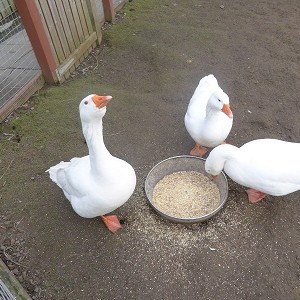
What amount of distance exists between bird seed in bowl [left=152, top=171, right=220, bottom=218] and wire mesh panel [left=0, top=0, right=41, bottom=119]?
242 cm

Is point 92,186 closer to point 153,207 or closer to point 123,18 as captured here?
point 153,207

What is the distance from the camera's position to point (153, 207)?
3020 millimetres

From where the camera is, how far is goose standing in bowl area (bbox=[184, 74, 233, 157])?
119 inches

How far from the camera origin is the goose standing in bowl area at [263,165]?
9.10 feet

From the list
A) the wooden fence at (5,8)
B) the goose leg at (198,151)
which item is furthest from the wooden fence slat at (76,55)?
the goose leg at (198,151)

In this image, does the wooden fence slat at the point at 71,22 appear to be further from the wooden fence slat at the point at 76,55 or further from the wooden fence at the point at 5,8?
the wooden fence at the point at 5,8

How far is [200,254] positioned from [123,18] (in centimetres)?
459

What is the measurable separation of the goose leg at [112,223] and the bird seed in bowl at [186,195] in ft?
1.24

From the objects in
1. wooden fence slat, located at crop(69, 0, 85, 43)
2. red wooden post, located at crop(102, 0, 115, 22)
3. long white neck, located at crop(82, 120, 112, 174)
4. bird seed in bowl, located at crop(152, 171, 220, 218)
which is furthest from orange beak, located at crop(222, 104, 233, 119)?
red wooden post, located at crop(102, 0, 115, 22)

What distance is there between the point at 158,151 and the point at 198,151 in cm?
44

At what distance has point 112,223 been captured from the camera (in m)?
3.05

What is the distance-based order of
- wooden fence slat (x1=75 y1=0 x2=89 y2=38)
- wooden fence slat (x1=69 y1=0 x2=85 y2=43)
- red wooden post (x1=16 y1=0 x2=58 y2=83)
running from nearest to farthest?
red wooden post (x1=16 y1=0 x2=58 y2=83) < wooden fence slat (x1=69 y1=0 x2=85 y2=43) < wooden fence slat (x1=75 y1=0 x2=89 y2=38)

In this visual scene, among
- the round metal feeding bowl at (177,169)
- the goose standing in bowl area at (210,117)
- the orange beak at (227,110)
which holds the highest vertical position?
the orange beak at (227,110)

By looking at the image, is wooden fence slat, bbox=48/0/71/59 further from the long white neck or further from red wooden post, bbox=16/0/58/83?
the long white neck
